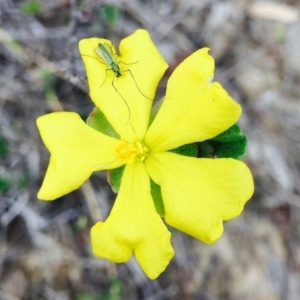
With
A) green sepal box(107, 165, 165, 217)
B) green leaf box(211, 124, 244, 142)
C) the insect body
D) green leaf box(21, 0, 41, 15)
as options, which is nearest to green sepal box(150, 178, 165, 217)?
green sepal box(107, 165, 165, 217)

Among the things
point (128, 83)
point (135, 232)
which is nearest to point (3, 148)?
point (128, 83)

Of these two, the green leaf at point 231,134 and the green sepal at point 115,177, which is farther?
the green sepal at point 115,177

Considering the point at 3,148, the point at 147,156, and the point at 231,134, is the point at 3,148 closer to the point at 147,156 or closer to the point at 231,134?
the point at 147,156

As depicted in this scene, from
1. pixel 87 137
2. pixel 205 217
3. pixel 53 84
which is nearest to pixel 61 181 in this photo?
pixel 87 137

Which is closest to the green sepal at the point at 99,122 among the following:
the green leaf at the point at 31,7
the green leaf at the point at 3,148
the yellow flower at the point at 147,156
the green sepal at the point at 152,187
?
the yellow flower at the point at 147,156

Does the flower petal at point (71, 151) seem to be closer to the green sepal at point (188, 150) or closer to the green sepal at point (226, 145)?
the green sepal at point (188, 150)

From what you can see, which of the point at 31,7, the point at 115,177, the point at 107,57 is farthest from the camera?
the point at 31,7

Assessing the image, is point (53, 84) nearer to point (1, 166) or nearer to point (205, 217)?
point (1, 166)
